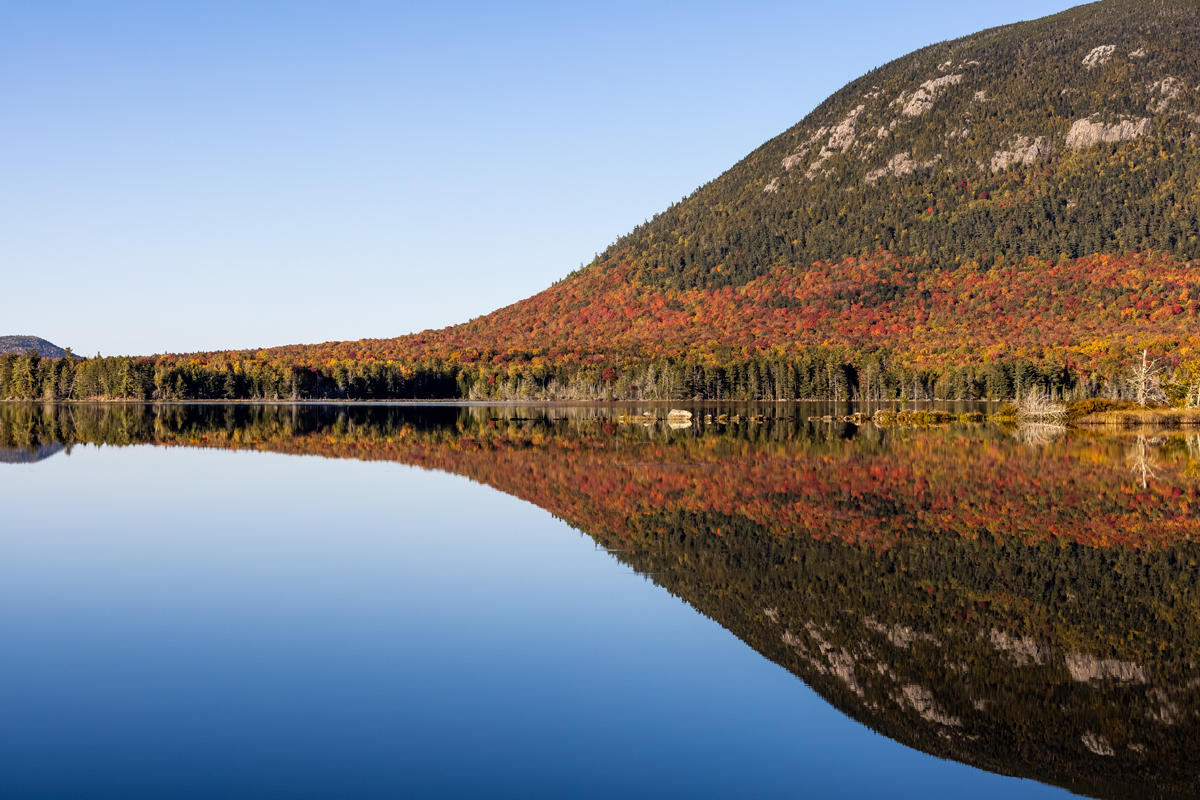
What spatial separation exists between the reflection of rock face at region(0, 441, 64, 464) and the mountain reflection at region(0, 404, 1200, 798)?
1.99ft

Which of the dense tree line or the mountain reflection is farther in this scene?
the dense tree line

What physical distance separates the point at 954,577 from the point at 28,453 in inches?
1780

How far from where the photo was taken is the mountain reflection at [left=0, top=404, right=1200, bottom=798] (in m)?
11.2

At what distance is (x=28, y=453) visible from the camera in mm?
47844

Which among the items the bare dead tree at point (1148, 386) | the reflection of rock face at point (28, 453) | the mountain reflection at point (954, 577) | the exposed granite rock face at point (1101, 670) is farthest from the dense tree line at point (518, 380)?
the exposed granite rock face at point (1101, 670)

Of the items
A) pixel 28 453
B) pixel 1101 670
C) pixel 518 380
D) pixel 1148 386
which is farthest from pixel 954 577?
pixel 518 380

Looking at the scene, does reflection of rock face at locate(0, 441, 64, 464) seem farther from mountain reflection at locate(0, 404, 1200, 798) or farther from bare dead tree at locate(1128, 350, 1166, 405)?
bare dead tree at locate(1128, 350, 1166, 405)

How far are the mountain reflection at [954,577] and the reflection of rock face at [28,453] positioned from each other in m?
0.61

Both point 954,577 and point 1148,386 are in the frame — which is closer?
point 954,577

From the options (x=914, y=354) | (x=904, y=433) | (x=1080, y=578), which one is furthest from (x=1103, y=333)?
(x=1080, y=578)

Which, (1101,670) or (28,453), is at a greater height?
(1101,670)

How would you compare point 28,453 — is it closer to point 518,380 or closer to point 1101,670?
point 1101,670

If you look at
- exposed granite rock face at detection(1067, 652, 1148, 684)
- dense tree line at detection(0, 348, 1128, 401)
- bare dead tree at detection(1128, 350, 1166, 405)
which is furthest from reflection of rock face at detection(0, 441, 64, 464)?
dense tree line at detection(0, 348, 1128, 401)

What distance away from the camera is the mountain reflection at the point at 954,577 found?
11.2m
